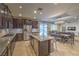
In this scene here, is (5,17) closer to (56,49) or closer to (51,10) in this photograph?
(51,10)

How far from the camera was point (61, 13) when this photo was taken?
7.86 ft

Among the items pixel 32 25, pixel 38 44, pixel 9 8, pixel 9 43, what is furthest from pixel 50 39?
pixel 9 8

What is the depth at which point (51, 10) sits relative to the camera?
239cm

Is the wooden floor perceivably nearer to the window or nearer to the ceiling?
the window

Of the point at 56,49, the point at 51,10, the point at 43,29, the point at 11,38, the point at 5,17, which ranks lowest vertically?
the point at 56,49

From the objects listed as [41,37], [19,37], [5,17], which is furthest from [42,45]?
[5,17]

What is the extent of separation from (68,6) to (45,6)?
0.46 m

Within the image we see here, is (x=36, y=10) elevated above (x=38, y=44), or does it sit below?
above

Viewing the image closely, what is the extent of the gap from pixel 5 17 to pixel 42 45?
3.06 ft

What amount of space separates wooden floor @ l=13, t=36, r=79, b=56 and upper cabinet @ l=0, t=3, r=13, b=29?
42 centimetres

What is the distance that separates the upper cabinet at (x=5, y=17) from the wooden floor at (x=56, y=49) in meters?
0.42

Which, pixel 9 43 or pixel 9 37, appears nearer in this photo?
pixel 9 43

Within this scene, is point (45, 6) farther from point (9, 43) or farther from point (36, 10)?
point (9, 43)

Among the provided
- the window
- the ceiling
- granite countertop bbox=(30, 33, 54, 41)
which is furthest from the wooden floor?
the ceiling
